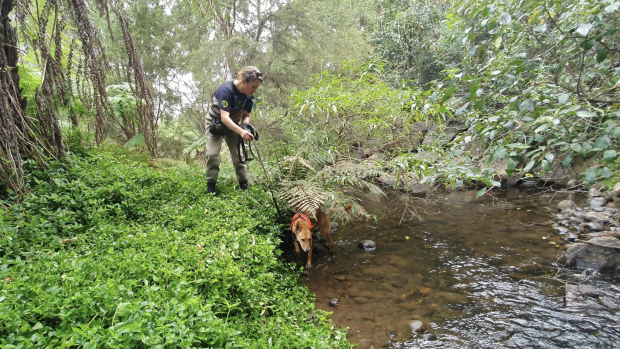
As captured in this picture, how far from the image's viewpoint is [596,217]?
5980 mm

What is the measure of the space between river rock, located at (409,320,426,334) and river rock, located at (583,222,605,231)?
4.98 m

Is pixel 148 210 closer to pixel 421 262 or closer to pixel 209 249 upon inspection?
pixel 209 249

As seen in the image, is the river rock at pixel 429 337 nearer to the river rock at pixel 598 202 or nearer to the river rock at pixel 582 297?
the river rock at pixel 582 297

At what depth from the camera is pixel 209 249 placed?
244 cm


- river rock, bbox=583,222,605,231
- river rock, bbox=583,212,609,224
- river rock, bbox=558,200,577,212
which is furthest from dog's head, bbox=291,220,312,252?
river rock, bbox=558,200,577,212

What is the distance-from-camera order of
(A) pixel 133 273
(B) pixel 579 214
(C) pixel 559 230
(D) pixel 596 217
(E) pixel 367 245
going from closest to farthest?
(A) pixel 133 273 < (E) pixel 367 245 < (C) pixel 559 230 < (D) pixel 596 217 < (B) pixel 579 214

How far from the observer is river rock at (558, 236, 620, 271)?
13.8 feet

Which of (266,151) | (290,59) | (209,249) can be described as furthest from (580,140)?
(290,59)

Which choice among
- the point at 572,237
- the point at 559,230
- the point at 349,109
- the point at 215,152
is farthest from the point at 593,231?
the point at 215,152

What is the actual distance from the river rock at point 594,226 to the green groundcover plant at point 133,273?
19.8ft

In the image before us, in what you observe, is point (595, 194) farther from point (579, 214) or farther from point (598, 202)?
point (579, 214)

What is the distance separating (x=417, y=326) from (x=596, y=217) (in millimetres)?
5579

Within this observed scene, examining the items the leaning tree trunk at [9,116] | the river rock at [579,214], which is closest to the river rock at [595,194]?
the river rock at [579,214]

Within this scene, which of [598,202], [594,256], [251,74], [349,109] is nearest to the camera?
[251,74]
